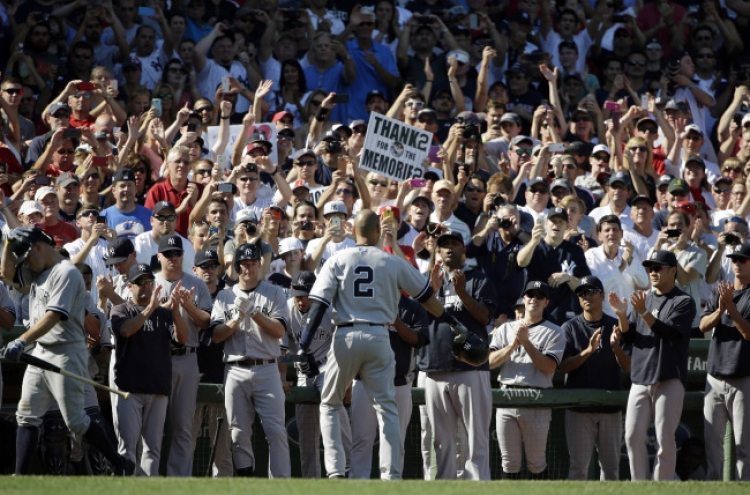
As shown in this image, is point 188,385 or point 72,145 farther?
point 72,145

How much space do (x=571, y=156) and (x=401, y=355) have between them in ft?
14.5

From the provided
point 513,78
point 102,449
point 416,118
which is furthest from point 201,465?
point 513,78

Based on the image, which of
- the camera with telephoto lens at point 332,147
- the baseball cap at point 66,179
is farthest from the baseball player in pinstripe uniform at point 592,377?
the baseball cap at point 66,179

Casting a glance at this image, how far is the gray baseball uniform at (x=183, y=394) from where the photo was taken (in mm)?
10352

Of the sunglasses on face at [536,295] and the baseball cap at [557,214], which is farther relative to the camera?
the baseball cap at [557,214]

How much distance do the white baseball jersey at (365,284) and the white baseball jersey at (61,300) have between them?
1.63m

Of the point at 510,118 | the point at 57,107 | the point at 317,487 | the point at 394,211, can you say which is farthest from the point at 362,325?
the point at 510,118

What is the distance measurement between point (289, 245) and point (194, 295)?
1.48 meters

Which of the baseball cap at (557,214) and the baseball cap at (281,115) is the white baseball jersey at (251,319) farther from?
the baseball cap at (281,115)

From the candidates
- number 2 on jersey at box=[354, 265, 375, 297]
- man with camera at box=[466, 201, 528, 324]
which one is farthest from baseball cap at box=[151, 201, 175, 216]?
number 2 on jersey at box=[354, 265, 375, 297]

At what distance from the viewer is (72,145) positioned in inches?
524

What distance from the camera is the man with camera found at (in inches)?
464

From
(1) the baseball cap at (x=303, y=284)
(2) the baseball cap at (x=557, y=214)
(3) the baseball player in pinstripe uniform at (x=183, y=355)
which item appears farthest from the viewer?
(2) the baseball cap at (x=557, y=214)

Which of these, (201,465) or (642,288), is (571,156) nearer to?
(642,288)
